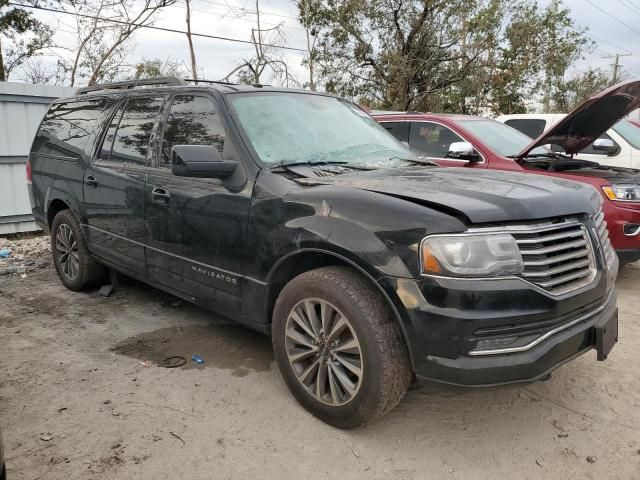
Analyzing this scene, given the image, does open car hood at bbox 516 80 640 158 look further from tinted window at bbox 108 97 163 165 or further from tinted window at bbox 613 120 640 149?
tinted window at bbox 108 97 163 165

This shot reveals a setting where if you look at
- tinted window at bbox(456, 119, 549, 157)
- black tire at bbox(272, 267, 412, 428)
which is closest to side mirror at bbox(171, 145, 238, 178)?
black tire at bbox(272, 267, 412, 428)

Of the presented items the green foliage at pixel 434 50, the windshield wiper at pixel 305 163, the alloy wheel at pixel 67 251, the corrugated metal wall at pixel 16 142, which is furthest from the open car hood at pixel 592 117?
the green foliage at pixel 434 50

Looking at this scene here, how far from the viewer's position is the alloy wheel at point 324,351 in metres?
2.60

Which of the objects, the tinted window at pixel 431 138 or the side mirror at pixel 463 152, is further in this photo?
the tinted window at pixel 431 138

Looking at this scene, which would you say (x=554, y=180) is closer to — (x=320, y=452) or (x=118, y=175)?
(x=320, y=452)

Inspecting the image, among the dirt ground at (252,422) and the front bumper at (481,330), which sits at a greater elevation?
the front bumper at (481,330)

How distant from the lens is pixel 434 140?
645cm

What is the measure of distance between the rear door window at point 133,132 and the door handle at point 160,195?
314mm

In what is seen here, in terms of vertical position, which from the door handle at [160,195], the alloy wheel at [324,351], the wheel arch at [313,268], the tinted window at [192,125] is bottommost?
the alloy wheel at [324,351]

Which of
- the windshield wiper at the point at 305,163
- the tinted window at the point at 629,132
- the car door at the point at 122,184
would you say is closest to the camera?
the windshield wiper at the point at 305,163

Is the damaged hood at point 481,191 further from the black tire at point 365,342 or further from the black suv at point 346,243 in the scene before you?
the black tire at point 365,342

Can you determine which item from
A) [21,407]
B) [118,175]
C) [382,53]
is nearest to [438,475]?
[21,407]

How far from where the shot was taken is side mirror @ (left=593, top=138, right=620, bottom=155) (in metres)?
6.84

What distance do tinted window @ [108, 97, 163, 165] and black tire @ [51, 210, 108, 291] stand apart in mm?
1012
